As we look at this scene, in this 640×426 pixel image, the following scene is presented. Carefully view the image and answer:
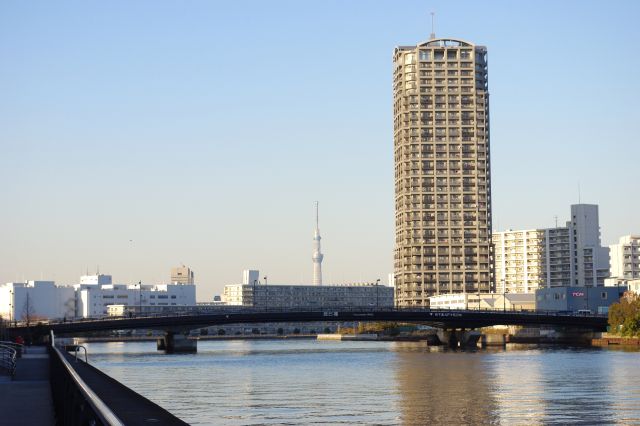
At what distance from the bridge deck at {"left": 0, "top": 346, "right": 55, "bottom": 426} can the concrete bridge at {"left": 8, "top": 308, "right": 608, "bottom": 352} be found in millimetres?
103774

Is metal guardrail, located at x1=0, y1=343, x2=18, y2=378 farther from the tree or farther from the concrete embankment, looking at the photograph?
the tree

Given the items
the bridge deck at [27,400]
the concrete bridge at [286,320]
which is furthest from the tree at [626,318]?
the bridge deck at [27,400]

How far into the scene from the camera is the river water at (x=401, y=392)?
5506cm

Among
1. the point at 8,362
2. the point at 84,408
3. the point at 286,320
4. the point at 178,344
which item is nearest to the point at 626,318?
the point at 286,320

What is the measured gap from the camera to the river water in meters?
55.1

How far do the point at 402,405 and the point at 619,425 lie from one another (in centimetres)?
1647

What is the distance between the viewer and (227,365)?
125750 millimetres

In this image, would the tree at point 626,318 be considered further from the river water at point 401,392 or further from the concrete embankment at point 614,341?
the river water at point 401,392

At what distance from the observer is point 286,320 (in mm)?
171500

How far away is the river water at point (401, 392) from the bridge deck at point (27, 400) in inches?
309

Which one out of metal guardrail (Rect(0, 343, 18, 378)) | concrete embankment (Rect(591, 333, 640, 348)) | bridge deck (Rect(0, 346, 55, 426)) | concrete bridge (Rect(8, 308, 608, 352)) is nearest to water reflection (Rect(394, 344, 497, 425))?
bridge deck (Rect(0, 346, 55, 426))

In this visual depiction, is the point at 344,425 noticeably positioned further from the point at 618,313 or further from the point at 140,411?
the point at 618,313

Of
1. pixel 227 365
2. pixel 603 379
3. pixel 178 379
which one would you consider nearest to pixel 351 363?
pixel 227 365

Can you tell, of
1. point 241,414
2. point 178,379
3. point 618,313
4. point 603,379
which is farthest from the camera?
point 618,313
